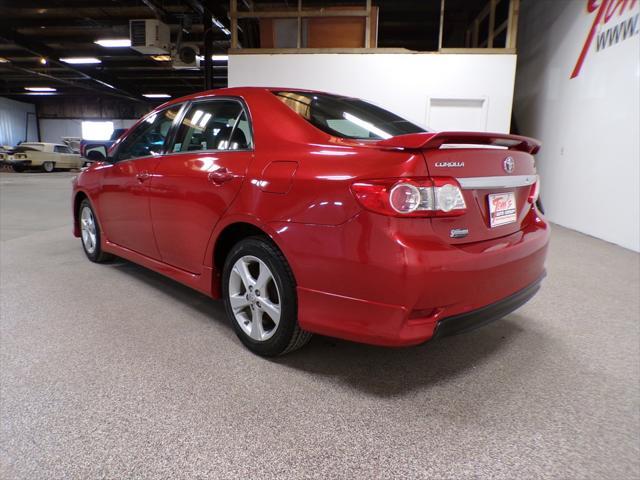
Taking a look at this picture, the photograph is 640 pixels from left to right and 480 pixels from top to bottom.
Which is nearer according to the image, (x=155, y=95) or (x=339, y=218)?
(x=339, y=218)

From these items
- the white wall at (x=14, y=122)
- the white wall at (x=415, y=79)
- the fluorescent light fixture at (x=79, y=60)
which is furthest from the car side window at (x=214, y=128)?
the white wall at (x=14, y=122)

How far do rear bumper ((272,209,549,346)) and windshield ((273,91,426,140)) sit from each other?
23.6 inches

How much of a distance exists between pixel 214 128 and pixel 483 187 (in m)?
1.55

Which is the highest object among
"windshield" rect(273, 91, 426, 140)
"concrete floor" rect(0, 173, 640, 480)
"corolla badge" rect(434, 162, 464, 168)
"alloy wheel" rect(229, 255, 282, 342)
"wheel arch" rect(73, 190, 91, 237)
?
"windshield" rect(273, 91, 426, 140)

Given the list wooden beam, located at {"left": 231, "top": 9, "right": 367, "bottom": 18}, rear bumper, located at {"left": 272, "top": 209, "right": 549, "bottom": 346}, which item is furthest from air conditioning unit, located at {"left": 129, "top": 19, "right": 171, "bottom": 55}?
rear bumper, located at {"left": 272, "top": 209, "right": 549, "bottom": 346}

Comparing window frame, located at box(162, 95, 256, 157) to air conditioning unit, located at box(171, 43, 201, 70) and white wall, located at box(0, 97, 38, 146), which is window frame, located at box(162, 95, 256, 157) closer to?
air conditioning unit, located at box(171, 43, 201, 70)

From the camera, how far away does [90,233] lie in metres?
3.92

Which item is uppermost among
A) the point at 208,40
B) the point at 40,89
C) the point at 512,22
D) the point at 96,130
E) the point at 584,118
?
the point at 40,89

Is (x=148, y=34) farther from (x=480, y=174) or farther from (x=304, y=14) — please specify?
(x=480, y=174)

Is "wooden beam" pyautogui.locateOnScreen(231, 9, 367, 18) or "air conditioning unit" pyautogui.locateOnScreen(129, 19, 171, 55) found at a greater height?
"air conditioning unit" pyautogui.locateOnScreen(129, 19, 171, 55)

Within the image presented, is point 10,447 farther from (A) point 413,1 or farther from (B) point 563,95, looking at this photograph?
(A) point 413,1

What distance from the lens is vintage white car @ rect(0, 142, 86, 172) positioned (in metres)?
18.6

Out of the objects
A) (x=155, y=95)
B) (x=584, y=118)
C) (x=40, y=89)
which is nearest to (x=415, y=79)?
(x=584, y=118)

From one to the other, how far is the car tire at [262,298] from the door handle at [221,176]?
12.9 inches
